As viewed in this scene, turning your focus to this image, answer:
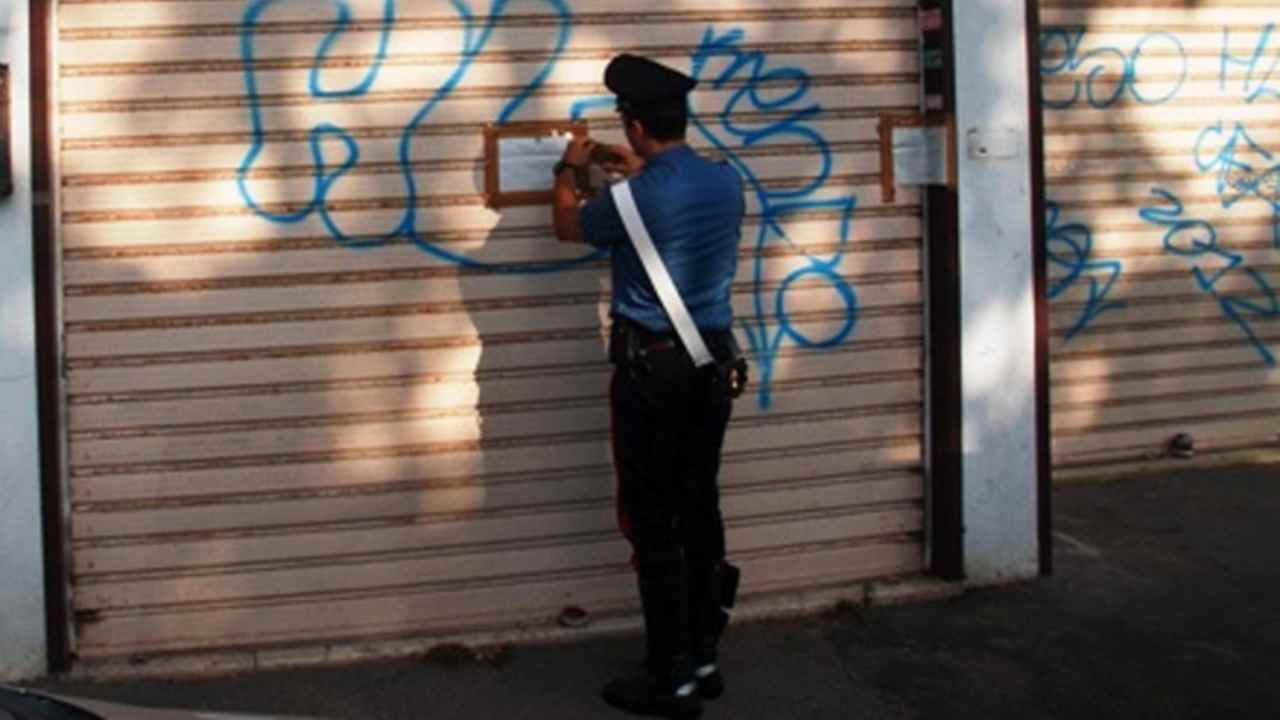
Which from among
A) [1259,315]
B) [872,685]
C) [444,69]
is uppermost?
[444,69]

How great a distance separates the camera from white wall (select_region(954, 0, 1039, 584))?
19.1 ft

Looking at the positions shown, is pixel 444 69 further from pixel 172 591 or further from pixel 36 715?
pixel 36 715

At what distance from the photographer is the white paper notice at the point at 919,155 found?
5.80m

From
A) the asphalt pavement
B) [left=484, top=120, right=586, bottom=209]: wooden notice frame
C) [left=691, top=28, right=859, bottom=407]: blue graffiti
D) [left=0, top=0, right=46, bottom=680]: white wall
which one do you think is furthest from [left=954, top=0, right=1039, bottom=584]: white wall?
[left=0, top=0, right=46, bottom=680]: white wall

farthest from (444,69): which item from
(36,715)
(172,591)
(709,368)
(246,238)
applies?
(36,715)

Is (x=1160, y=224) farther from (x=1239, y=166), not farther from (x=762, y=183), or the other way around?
(x=762, y=183)

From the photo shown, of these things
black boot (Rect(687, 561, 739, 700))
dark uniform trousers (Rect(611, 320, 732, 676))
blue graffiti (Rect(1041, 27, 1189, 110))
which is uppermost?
blue graffiti (Rect(1041, 27, 1189, 110))

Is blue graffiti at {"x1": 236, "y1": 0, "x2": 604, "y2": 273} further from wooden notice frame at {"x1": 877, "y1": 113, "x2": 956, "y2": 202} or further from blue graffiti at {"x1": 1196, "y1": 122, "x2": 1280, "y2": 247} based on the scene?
blue graffiti at {"x1": 1196, "y1": 122, "x2": 1280, "y2": 247}

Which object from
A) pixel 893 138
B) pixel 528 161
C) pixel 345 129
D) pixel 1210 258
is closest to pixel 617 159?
pixel 528 161

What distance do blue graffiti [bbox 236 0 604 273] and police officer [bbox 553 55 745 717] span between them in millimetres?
649

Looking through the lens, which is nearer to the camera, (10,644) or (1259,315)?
(10,644)

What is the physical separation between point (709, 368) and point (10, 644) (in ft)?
8.14

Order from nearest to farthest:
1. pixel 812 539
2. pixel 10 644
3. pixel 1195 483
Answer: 1. pixel 10 644
2. pixel 812 539
3. pixel 1195 483

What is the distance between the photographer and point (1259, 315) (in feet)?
25.8
